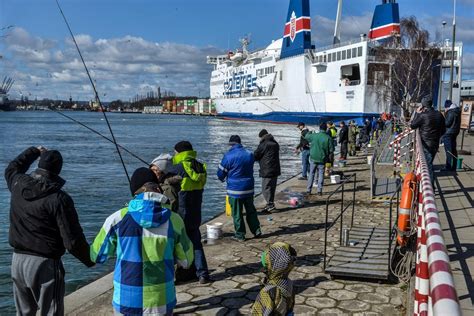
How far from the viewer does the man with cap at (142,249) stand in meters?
3.07

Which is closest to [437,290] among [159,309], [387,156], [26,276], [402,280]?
[159,309]

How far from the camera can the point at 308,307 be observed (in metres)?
4.91

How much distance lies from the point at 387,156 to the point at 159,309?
15965 mm

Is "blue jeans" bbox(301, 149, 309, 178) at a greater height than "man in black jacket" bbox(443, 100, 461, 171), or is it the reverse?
"man in black jacket" bbox(443, 100, 461, 171)

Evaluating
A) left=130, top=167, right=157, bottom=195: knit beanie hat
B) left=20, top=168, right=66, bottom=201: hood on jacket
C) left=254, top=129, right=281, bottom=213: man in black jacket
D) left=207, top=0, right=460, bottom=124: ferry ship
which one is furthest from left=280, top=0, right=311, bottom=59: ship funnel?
left=130, top=167, right=157, bottom=195: knit beanie hat

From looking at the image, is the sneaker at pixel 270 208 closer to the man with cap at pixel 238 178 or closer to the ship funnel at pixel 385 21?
the man with cap at pixel 238 178

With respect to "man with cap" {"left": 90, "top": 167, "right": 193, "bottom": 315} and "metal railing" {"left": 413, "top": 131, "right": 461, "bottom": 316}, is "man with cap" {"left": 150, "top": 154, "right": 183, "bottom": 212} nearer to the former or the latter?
"man with cap" {"left": 90, "top": 167, "right": 193, "bottom": 315}

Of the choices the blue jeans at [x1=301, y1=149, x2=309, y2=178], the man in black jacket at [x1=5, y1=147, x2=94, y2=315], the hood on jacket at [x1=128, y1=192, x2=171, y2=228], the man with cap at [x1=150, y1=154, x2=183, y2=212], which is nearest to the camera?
the hood on jacket at [x1=128, y1=192, x2=171, y2=228]

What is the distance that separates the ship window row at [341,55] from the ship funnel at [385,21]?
148 inches

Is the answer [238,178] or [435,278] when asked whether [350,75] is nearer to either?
[238,178]

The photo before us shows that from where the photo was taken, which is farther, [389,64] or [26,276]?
[389,64]

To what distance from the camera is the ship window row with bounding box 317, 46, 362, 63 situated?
1859 inches

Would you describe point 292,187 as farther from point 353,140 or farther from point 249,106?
point 249,106

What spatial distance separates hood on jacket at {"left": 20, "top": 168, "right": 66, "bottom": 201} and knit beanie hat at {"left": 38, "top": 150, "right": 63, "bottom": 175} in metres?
Result: 0.03
